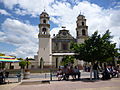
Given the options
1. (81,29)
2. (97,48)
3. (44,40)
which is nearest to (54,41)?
(44,40)

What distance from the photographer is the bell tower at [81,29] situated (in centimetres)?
4128

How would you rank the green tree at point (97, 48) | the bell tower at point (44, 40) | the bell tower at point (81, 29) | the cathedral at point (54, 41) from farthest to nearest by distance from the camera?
the bell tower at point (81, 29)
the cathedral at point (54, 41)
the bell tower at point (44, 40)
the green tree at point (97, 48)

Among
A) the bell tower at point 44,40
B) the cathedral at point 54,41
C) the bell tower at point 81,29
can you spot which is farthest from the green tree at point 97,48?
the bell tower at point 81,29

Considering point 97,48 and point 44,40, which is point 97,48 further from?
point 44,40

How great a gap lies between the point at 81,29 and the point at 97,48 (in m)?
29.9

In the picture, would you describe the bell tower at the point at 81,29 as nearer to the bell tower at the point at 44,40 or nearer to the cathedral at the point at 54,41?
the cathedral at the point at 54,41

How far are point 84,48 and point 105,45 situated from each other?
7.20 ft

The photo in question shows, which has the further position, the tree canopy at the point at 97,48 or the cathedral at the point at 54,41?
the cathedral at the point at 54,41

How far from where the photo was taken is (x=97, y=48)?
482 inches

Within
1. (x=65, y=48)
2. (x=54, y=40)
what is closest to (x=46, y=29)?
(x=54, y=40)

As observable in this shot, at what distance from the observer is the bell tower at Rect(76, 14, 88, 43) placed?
41284mm

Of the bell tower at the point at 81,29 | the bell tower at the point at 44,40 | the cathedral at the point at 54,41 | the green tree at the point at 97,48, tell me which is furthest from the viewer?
the bell tower at the point at 81,29

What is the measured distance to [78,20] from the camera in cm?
4303

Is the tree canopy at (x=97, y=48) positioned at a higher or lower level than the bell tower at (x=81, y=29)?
lower
